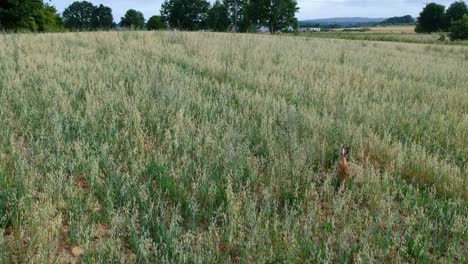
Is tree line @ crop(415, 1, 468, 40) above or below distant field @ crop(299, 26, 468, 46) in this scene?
above

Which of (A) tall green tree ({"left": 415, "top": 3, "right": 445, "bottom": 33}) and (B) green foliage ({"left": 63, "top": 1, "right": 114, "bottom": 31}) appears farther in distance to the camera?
(B) green foliage ({"left": 63, "top": 1, "right": 114, "bottom": 31})

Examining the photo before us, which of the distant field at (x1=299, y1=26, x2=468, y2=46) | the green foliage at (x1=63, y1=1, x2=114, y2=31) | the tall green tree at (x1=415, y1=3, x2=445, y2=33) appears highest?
the green foliage at (x1=63, y1=1, x2=114, y2=31)

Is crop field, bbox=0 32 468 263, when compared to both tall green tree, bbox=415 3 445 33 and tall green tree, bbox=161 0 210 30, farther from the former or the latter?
tall green tree, bbox=415 3 445 33

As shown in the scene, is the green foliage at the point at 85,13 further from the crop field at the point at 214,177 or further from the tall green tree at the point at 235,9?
the crop field at the point at 214,177

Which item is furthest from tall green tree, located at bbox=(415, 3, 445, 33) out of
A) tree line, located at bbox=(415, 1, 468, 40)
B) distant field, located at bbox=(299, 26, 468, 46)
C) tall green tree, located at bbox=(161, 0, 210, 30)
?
tall green tree, located at bbox=(161, 0, 210, 30)

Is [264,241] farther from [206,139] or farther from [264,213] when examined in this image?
[206,139]

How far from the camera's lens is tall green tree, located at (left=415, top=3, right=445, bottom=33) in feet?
306

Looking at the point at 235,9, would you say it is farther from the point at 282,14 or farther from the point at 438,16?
the point at 438,16

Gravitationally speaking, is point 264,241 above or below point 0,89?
below

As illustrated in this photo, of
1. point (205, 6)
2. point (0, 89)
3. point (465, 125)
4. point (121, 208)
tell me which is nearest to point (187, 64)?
point (0, 89)

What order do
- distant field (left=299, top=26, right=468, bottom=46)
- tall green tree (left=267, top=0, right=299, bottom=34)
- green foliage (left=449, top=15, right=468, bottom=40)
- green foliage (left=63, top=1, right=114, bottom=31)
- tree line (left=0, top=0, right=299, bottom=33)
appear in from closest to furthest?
tree line (left=0, top=0, right=299, bottom=33) < distant field (left=299, top=26, right=468, bottom=46) < green foliage (left=449, top=15, right=468, bottom=40) < tall green tree (left=267, top=0, right=299, bottom=34) < green foliage (left=63, top=1, right=114, bottom=31)

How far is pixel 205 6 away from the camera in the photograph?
298 ft

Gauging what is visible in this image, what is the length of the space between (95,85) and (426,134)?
15.6 ft

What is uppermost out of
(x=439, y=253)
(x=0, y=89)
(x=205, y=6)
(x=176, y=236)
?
(x=205, y=6)
